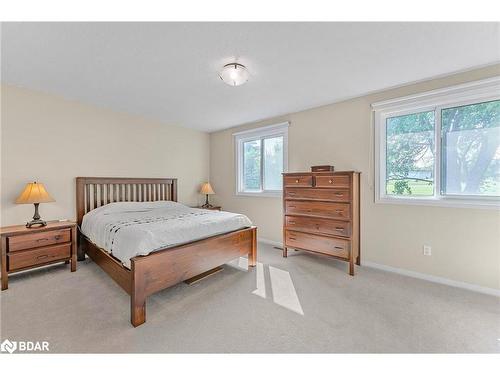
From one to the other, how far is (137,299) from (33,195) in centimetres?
208

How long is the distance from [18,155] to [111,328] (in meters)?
2.73

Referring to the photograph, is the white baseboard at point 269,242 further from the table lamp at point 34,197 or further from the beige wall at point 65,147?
the table lamp at point 34,197

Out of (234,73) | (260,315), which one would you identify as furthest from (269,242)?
(234,73)

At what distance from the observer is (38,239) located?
107 inches

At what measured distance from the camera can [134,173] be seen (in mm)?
4125

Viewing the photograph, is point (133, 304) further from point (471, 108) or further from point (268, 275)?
point (471, 108)

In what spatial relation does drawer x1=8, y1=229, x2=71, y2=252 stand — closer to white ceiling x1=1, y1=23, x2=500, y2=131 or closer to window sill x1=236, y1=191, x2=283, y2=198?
white ceiling x1=1, y1=23, x2=500, y2=131

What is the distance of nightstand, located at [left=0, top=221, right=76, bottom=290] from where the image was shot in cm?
249

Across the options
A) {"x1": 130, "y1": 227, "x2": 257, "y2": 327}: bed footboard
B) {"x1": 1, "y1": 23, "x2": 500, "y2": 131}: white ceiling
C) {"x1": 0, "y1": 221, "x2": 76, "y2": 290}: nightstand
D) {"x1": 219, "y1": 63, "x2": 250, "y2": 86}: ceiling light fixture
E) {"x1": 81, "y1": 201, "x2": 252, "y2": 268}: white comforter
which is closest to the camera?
{"x1": 1, "y1": 23, "x2": 500, "y2": 131}: white ceiling

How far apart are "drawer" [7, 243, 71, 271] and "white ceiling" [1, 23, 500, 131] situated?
2087mm

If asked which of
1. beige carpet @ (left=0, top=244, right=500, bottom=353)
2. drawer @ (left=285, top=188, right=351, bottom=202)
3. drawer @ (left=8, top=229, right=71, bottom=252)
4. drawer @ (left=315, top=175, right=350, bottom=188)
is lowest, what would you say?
beige carpet @ (left=0, top=244, right=500, bottom=353)

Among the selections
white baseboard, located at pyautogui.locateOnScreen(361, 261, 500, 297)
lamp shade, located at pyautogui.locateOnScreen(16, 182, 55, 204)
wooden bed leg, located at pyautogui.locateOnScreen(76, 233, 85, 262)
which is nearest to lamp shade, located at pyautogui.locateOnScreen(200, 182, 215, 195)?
wooden bed leg, located at pyautogui.locateOnScreen(76, 233, 85, 262)

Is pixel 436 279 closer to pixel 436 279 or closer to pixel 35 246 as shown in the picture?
pixel 436 279

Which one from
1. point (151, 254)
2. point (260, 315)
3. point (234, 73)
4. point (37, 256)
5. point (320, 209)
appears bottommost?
point (260, 315)
